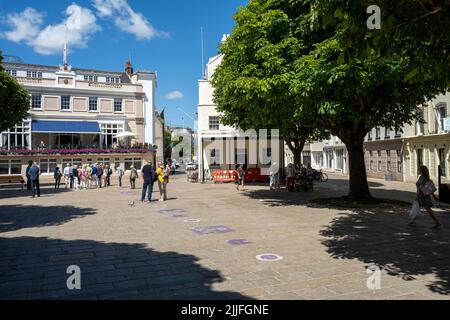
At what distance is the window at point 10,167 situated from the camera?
3770cm

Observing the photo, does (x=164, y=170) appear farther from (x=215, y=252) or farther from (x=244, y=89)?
(x=215, y=252)

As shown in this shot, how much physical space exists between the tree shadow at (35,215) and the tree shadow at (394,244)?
27.1 feet

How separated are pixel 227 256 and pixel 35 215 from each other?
29.0 ft


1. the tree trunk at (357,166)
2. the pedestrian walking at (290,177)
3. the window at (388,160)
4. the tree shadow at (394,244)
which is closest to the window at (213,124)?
the pedestrian walking at (290,177)

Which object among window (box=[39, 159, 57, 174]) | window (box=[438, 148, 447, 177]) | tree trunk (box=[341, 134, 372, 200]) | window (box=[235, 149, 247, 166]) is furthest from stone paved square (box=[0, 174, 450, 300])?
window (box=[39, 159, 57, 174])

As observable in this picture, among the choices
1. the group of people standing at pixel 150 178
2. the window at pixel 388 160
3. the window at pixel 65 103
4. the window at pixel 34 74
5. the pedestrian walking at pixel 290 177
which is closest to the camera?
the group of people standing at pixel 150 178

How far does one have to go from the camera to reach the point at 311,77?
35.7 feet

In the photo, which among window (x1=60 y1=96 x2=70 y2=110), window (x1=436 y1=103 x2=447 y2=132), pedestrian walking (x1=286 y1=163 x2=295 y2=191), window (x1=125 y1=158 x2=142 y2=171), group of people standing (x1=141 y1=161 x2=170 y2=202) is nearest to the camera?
group of people standing (x1=141 y1=161 x2=170 y2=202)

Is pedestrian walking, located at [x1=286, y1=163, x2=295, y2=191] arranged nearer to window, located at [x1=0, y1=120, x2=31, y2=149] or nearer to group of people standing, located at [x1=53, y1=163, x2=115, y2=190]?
group of people standing, located at [x1=53, y1=163, x2=115, y2=190]

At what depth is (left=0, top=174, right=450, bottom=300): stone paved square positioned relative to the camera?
203 inches

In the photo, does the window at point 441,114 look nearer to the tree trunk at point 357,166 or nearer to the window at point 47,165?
the tree trunk at point 357,166

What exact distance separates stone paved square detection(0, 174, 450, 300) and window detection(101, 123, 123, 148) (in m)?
32.5

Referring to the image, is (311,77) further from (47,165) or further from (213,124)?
(47,165)
